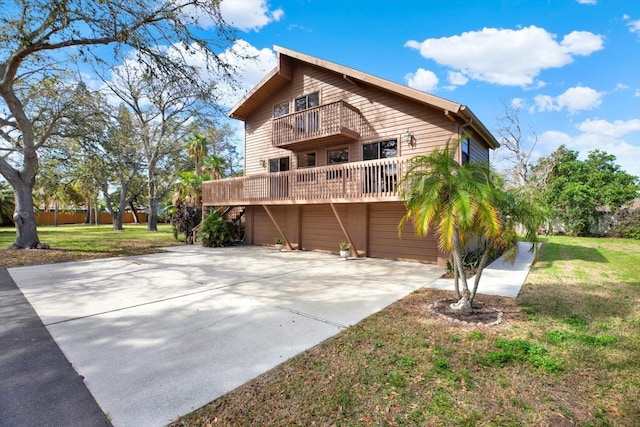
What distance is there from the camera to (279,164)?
520 inches

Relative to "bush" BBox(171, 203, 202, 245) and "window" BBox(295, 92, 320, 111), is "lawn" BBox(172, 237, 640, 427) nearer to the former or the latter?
"window" BBox(295, 92, 320, 111)

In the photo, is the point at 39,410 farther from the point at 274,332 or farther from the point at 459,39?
the point at 459,39

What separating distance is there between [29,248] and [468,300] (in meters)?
15.1

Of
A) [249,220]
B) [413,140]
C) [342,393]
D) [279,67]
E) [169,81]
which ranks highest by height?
[279,67]

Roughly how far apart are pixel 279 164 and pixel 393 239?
605 centimetres

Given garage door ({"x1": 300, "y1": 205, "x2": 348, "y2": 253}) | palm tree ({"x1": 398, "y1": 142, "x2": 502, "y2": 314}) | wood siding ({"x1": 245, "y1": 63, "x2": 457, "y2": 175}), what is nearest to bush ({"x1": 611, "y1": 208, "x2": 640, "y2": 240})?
wood siding ({"x1": 245, "y1": 63, "x2": 457, "y2": 175})

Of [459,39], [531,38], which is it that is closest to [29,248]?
[459,39]

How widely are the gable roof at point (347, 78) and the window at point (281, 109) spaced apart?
0.72m

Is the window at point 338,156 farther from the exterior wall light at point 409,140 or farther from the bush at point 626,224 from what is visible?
the bush at point 626,224

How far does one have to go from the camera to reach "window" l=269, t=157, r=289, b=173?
13.0m

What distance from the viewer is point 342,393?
2.60 meters

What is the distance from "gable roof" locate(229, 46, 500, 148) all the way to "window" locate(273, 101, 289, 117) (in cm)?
72

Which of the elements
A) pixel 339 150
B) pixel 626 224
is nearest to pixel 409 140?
pixel 339 150

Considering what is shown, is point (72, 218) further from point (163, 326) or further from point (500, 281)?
point (500, 281)
